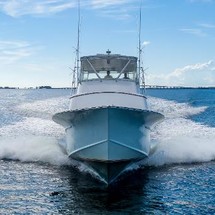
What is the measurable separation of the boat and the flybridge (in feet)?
0.88

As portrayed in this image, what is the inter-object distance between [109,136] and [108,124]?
0.45 metres

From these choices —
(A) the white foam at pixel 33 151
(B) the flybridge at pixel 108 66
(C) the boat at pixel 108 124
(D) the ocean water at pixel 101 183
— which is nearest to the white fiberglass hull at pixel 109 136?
(C) the boat at pixel 108 124

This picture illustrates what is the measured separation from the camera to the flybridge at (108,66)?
65.5ft

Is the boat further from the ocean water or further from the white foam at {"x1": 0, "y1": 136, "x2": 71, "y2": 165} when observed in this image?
the white foam at {"x1": 0, "y1": 136, "x2": 71, "y2": 165}

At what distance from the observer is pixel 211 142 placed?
981 inches

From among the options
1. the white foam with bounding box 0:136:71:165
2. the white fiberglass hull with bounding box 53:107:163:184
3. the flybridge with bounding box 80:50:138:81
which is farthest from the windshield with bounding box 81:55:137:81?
the white foam with bounding box 0:136:71:165

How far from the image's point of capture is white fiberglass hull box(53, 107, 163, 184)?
51.5 ft

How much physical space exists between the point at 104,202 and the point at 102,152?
2.08 metres

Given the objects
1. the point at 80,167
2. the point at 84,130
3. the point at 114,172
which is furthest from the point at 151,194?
the point at 80,167

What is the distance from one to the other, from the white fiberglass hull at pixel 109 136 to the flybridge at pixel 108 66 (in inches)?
136

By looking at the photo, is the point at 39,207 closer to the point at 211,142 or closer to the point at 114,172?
the point at 114,172

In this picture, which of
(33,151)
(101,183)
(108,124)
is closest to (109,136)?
(108,124)

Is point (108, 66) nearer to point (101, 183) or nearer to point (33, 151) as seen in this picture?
point (101, 183)

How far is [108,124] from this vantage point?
1561 centimetres
